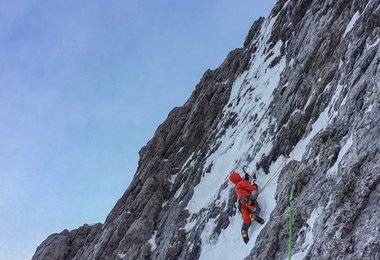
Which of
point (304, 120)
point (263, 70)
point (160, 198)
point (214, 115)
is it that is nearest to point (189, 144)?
point (214, 115)

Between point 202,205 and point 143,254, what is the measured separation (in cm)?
446

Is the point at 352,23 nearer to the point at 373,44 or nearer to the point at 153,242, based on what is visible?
the point at 373,44

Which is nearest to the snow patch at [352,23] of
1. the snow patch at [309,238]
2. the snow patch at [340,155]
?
the snow patch at [340,155]

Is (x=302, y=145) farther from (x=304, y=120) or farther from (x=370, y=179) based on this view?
(x=370, y=179)

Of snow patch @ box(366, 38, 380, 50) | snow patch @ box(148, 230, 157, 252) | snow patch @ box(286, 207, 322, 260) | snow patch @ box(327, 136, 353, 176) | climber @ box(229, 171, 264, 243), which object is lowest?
snow patch @ box(286, 207, 322, 260)

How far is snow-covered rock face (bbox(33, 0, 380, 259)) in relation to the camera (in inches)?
360

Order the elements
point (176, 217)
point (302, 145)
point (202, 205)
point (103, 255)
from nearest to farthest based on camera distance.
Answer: point (302, 145)
point (202, 205)
point (176, 217)
point (103, 255)

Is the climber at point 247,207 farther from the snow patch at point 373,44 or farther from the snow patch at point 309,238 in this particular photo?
the snow patch at point 373,44

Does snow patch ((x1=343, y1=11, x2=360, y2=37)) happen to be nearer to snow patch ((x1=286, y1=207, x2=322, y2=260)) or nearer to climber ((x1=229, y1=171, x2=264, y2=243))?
climber ((x1=229, y1=171, x2=264, y2=243))

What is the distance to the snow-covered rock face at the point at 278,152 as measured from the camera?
9148mm

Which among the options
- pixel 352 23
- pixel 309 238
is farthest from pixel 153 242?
pixel 352 23

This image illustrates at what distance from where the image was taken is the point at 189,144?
29375 millimetres

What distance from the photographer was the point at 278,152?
15.8m

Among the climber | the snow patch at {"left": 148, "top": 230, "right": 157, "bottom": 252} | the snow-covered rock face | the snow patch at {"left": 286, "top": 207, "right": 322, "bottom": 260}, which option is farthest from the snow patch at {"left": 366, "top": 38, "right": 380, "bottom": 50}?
the snow patch at {"left": 148, "top": 230, "right": 157, "bottom": 252}
